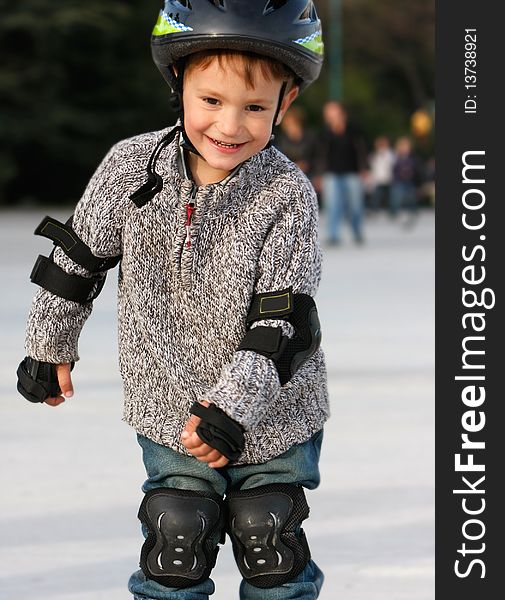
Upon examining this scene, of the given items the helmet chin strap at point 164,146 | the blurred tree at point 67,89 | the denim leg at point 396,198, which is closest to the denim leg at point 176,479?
the helmet chin strap at point 164,146

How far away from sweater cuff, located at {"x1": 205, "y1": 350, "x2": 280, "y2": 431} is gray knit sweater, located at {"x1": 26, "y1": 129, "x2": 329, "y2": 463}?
77 mm

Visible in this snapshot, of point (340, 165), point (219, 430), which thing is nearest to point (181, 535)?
point (219, 430)

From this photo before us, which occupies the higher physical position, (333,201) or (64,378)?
(333,201)

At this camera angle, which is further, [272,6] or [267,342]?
[272,6]

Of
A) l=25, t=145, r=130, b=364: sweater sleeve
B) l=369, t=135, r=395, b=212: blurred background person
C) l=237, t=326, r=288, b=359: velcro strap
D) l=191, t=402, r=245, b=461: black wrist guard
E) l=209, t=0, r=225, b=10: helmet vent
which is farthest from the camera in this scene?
l=369, t=135, r=395, b=212: blurred background person

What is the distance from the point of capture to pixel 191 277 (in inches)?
125

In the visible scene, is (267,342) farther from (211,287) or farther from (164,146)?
(164,146)

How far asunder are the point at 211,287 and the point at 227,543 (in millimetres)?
1792

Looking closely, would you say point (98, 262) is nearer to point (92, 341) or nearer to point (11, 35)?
point (92, 341)

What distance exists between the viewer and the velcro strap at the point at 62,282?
332 centimetres

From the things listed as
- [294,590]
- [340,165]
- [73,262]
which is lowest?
[294,590]

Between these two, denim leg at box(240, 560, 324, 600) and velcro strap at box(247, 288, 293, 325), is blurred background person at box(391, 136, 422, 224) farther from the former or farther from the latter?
velcro strap at box(247, 288, 293, 325)

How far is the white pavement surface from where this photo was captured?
14.4ft

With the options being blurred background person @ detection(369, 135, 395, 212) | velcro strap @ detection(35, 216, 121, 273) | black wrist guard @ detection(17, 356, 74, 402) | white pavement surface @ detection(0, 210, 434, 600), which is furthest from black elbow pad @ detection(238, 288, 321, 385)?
blurred background person @ detection(369, 135, 395, 212)
